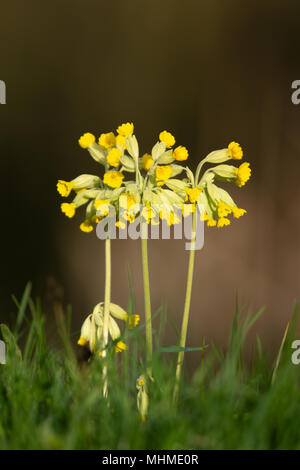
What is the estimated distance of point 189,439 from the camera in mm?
763

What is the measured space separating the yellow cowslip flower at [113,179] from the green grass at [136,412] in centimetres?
19

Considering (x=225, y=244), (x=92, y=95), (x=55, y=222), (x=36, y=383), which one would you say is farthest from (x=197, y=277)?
(x=36, y=383)

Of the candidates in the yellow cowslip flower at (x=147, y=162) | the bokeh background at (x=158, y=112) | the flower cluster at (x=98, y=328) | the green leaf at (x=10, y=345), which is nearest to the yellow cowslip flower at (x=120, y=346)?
the flower cluster at (x=98, y=328)

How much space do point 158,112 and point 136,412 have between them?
4.48 feet

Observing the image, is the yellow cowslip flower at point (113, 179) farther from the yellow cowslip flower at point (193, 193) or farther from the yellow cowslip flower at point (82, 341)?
the yellow cowslip flower at point (82, 341)

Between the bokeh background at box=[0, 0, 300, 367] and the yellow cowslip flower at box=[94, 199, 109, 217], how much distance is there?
1.09 m

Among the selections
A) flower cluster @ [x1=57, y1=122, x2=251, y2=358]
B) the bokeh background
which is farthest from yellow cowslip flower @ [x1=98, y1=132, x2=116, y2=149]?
the bokeh background

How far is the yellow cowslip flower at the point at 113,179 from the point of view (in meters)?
0.94

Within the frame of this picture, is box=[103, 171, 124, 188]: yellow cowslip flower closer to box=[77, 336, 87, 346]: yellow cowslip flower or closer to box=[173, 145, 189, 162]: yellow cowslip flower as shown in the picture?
box=[173, 145, 189, 162]: yellow cowslip flower

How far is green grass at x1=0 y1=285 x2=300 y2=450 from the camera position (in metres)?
0.77

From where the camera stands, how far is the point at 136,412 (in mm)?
871

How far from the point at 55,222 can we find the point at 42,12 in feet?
2.36

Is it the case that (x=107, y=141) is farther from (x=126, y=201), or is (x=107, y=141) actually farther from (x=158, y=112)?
(x=158, y=112)

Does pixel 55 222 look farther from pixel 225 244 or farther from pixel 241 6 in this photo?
pixel 241 6
